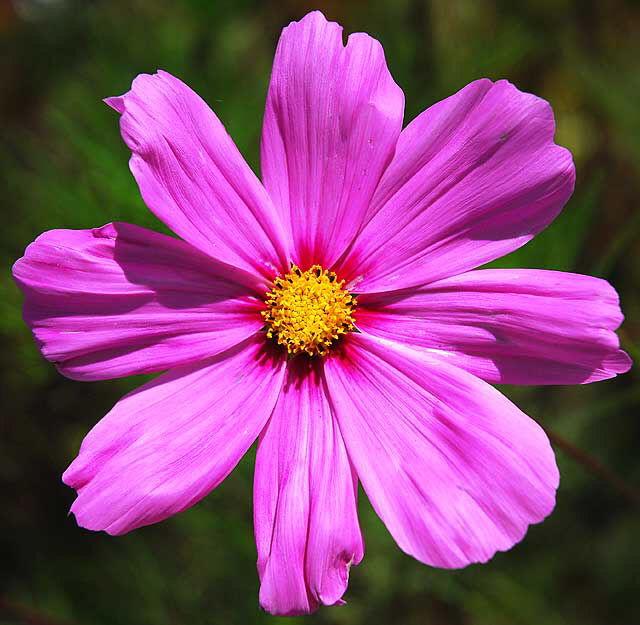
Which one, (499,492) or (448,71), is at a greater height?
(448,71)

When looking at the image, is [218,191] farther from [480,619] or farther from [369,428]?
[480,619]

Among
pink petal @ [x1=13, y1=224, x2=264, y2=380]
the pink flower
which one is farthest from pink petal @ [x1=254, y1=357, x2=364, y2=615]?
pink petal @ [x1=13, y1=224, x2=264, y2=380]

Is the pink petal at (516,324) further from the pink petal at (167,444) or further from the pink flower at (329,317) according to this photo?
the pink petal at (167,444)

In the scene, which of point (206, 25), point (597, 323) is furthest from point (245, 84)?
point (597, 323)

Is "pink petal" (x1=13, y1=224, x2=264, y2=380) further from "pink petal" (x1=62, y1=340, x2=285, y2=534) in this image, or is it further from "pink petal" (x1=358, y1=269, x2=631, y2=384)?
"pink petal" (x1=358, y1=269, x2=631, y2=384)

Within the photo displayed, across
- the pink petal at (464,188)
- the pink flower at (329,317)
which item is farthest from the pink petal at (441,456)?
the pink petal at (464,188)

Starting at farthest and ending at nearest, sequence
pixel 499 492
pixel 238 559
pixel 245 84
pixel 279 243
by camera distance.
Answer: pixel 245 84, pixel 238 559, pixel 279 243, pixel 499 492

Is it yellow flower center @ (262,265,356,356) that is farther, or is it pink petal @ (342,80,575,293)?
yellow flower center @ (262,265,356,356)
